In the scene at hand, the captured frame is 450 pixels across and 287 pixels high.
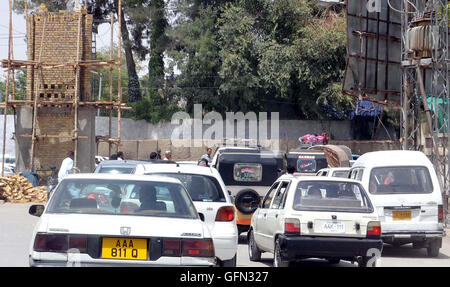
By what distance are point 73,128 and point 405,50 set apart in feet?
43.9

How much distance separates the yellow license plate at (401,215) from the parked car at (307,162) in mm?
11286

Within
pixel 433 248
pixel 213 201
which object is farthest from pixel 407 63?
pixel 213 201

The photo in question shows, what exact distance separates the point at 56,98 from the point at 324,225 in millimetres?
20171

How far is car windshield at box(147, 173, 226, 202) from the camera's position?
12.0 meters

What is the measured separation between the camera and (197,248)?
7.55 m

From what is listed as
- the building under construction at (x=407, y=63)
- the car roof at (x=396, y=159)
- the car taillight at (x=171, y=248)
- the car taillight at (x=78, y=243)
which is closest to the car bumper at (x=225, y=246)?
the car taillight at (x=171, y=248)

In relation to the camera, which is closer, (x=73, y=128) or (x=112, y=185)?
(x=112, y=185)

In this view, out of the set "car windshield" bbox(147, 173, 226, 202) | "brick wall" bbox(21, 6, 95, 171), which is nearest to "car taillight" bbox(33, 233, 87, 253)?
"car windshield" bbox(147, 173, 226, 202)

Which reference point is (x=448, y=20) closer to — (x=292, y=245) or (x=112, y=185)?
(x=292, y=245)

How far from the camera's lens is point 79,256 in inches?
291

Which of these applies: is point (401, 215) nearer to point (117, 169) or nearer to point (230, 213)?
point (230, 213)

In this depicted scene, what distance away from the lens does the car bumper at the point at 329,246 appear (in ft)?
37.4

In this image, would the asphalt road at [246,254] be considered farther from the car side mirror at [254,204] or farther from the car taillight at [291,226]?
the car taillight at [291,226]
